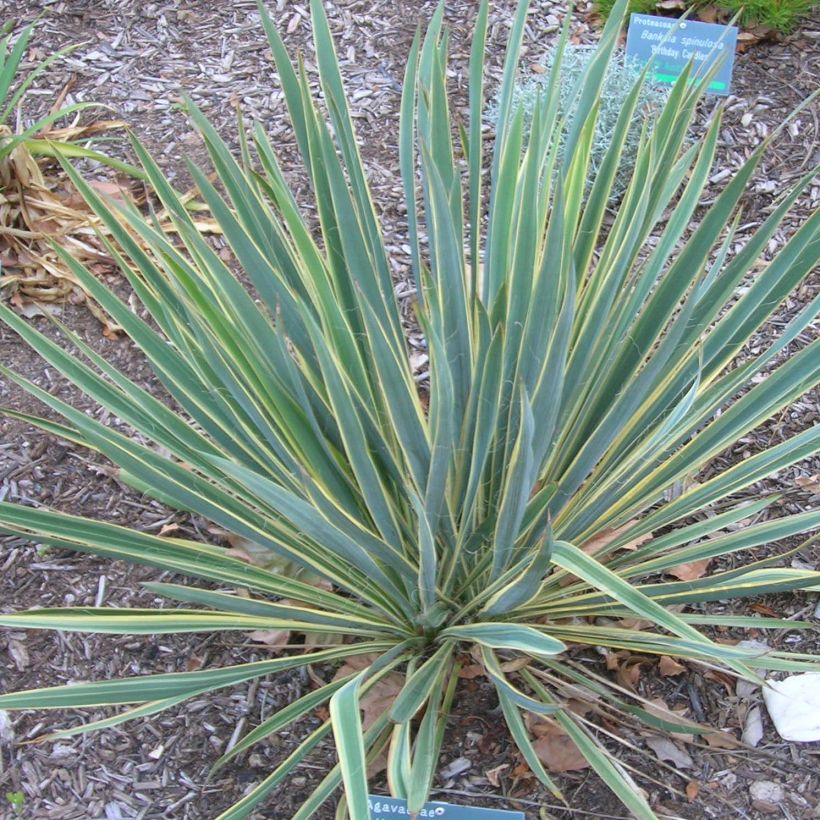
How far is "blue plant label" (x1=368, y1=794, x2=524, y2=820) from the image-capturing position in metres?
1.42

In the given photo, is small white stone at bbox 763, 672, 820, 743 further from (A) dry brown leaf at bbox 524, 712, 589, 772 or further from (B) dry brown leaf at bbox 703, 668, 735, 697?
(A) dry brown leaf at bbox 524, 712, 589, 772

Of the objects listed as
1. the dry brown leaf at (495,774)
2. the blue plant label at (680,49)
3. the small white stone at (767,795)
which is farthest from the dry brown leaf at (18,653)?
the blue plant label at (680,49)

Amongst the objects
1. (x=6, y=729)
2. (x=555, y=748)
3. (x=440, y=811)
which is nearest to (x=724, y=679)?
(x=555, y=748)

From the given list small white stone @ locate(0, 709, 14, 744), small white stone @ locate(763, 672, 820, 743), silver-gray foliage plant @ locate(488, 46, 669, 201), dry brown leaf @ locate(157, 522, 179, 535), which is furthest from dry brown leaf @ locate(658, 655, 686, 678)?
silver-gray foliage plant @ locate(488, 46, 669, 201)

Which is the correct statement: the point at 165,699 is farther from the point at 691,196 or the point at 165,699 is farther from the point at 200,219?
the point at 200,219

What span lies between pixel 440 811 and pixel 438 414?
64 centimetres

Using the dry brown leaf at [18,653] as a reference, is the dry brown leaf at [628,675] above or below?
above

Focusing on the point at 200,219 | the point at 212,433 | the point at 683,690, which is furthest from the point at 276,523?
the point at 200,219

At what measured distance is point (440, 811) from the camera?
1.43 metres

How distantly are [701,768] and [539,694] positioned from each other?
311mm

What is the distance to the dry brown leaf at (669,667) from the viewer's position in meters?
1.69

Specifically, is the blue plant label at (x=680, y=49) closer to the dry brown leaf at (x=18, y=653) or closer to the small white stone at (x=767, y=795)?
the small white stone at (x=767, y=795)

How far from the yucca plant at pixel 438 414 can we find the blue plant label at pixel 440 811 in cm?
6

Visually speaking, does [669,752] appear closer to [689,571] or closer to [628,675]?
[628,675]
